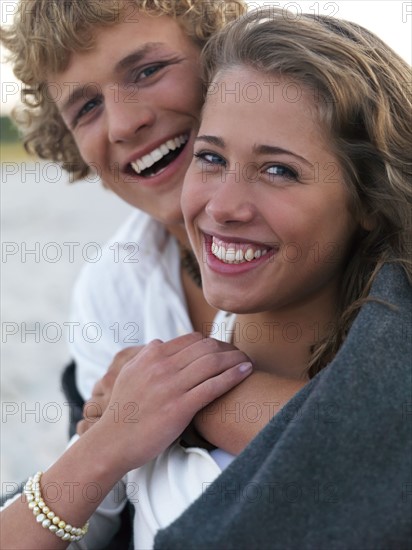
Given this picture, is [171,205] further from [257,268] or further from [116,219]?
[116,219]

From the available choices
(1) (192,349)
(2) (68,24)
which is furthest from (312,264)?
(2) (68,24)

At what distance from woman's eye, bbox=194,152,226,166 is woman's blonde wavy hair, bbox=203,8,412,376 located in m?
0.22

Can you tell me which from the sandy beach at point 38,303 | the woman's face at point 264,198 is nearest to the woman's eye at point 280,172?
the woman's face at point 264,198

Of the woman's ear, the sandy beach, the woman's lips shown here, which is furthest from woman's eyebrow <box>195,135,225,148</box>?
the sandy beach

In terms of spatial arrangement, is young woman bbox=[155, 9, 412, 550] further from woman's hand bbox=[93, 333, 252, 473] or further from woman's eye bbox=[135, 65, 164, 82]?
woman's eye bbox=[135, 65, 164, 82]

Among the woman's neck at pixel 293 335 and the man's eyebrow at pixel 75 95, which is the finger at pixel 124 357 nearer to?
the woman's neck at pixel 293 335

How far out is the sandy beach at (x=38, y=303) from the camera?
4121 mm

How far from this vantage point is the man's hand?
6.89ft

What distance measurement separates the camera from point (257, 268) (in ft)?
6.13

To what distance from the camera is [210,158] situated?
6.35 feet

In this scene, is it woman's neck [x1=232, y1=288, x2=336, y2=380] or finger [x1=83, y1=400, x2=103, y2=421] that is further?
finger [x1=83, y1=400, x2=103, y2=421]

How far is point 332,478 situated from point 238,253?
603 millimetres

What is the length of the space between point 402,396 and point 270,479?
0.28m

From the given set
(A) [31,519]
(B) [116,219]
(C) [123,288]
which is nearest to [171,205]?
(C) [123,288]
